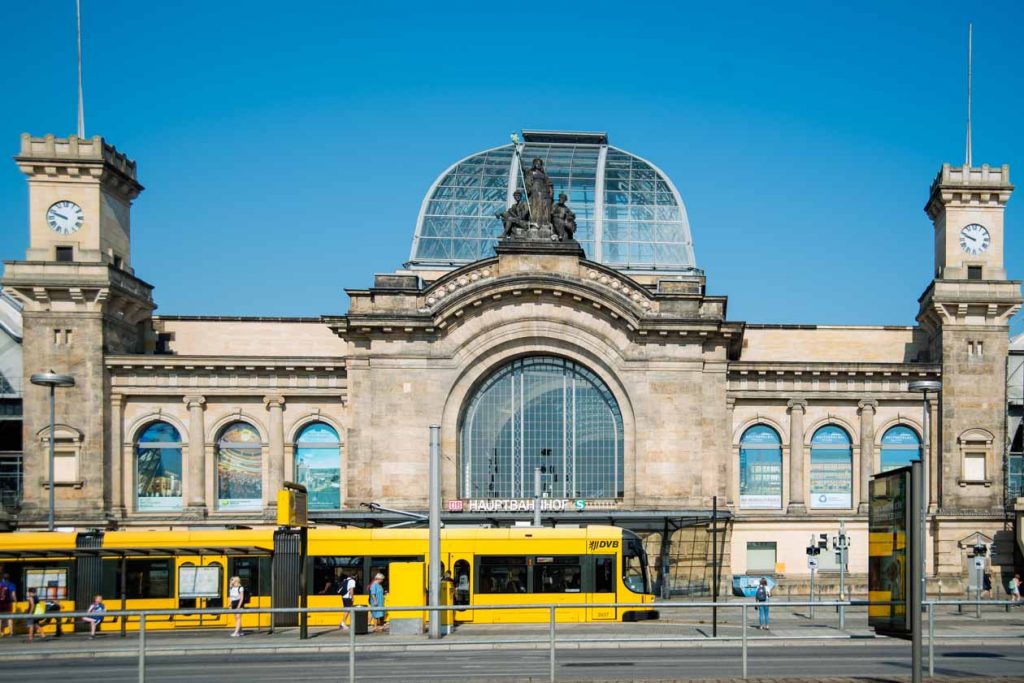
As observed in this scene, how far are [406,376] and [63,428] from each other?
1691 cm

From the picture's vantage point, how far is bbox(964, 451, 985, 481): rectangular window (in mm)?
59719

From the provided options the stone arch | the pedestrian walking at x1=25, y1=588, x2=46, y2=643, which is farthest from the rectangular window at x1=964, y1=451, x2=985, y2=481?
the pedestrian walking at x1=25, y1=588, x2=46, y2=643

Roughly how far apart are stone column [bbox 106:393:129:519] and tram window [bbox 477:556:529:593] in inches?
998

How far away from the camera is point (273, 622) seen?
3941cm

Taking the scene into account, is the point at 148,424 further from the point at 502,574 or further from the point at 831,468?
the point at 831,468

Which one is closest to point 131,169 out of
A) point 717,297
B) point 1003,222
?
point 717,297

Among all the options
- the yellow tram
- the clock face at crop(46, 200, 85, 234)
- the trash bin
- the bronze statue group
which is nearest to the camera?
the trash bin

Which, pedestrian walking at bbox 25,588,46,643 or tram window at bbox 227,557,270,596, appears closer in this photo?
pedestrian walking at bbox 25,588,46,643

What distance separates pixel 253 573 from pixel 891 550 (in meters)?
26.7

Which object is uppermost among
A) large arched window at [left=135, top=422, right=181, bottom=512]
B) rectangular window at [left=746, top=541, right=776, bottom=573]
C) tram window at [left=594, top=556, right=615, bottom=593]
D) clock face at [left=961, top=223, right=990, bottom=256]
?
A: clock face at [left=961, top=223, right=990, bottom=256]

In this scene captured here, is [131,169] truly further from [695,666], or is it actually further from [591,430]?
[695,666]

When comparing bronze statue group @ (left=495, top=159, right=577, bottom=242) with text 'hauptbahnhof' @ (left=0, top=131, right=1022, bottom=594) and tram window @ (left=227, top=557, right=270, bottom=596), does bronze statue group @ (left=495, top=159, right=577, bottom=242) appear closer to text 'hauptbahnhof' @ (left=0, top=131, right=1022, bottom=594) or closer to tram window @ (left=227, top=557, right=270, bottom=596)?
text 'hauptbahnhof' @ (left=0, top=131, right=1022, bottom=594)

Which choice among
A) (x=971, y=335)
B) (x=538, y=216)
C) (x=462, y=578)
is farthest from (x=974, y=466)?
(x=462, y=578)

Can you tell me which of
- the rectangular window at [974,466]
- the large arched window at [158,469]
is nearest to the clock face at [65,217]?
the large arched window at [158,469]
